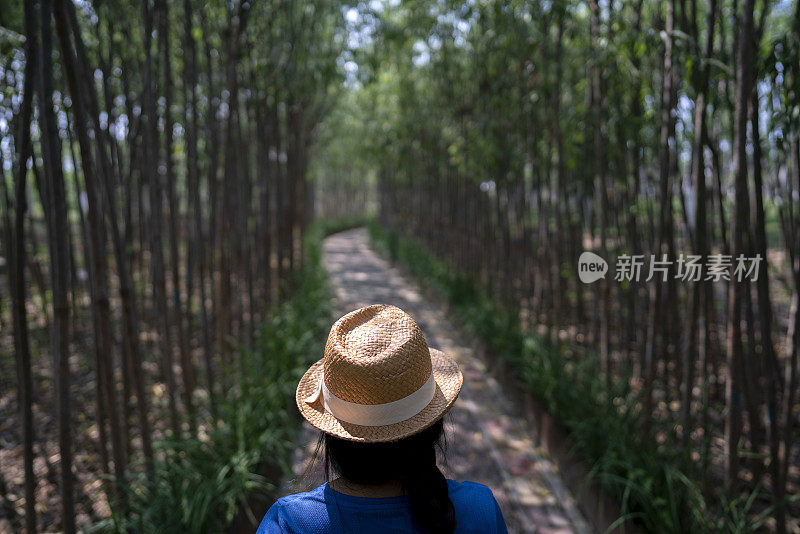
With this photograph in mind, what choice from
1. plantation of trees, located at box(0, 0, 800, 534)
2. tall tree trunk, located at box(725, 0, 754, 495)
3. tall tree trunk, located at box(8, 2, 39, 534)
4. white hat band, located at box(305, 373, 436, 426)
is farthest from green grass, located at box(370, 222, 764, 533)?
tall tree trunk, located at box(8, 2, 39, 534)

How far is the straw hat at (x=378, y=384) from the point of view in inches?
36.2

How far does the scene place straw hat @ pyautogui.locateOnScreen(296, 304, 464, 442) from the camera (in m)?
0.92

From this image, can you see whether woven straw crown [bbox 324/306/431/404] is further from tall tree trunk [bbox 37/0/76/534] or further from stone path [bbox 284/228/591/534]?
tall tree trunk [bbox 37/0/76/534]

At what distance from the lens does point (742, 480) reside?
2.67m

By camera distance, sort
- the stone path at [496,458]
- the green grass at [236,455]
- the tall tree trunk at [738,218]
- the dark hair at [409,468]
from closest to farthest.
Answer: the dark hair at [409,468] → the tall tree trunk at [738,218] → the green grass at [236,455] → the stone path at [496,458]

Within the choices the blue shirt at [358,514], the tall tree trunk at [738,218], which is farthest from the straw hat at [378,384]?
the tall tree trunk at [738,218]

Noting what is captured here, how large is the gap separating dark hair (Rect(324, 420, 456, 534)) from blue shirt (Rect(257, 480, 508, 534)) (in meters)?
0.03

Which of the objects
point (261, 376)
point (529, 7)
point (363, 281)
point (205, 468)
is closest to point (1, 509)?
point (205, 468)

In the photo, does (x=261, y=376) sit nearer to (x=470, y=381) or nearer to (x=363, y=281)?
(x=470, y=381)

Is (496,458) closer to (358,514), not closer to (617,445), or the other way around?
(617,445)

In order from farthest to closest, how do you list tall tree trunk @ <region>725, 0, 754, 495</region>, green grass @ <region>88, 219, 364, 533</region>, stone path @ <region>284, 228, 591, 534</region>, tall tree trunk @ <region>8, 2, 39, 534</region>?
stone path @ <region>284, 228, 591, 534</region>, green grass @ <region>88, 219, 364, 533</region>, tall tree trunk @ <region>725, 0, 754, 495</region>, tall tree trunk @ <region>8, 2, 39, 534</region>

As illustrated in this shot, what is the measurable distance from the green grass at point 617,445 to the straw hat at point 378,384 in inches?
60.7

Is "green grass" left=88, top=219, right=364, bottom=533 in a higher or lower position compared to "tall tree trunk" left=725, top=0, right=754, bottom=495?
lower

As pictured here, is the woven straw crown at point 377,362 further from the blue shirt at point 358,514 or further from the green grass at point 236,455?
the green grass at point 236,455
